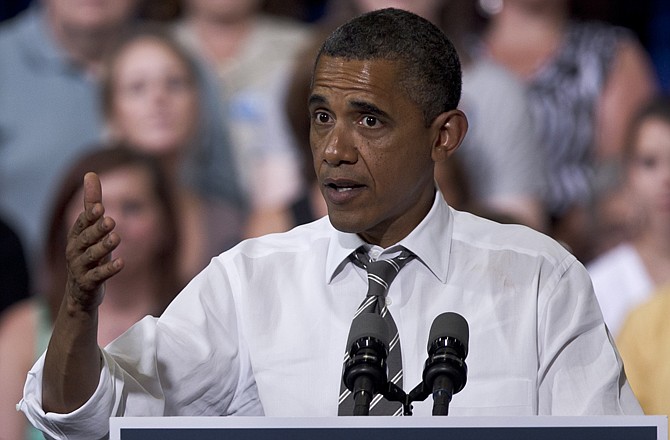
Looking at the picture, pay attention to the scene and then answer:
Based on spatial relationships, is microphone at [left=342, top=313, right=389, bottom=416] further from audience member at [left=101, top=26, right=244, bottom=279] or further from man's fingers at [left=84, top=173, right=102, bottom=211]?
audience member at [left=101, top=26, right=244, bottom=279]

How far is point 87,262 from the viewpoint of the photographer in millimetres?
1768

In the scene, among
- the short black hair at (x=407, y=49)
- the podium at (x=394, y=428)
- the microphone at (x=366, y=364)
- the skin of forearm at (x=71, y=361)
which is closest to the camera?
the podium at (x=394, y=428)

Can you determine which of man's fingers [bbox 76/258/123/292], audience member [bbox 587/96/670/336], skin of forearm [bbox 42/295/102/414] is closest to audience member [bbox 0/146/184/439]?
audience member [bbox 587/96/670/336]

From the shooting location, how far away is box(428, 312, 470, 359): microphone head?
1749mm

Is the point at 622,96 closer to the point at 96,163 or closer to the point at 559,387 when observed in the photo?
the point at 96,163

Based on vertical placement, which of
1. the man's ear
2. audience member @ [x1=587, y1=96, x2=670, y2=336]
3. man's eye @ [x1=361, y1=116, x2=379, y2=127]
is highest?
audience member @ [x1=587, y1=96, x2=670, y2=336]

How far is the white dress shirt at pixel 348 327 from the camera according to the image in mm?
2025

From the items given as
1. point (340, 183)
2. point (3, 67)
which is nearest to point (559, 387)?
point (340, 183)

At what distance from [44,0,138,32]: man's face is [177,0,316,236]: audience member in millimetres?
242

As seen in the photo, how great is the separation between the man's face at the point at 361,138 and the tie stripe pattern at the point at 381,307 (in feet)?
0.25

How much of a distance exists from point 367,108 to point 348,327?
363mm

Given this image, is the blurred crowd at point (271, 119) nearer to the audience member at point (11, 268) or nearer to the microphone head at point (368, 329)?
the audience member at point (11, 268)

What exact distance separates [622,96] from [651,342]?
140cm

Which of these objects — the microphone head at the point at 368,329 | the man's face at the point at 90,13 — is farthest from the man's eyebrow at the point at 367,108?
the man's face at the point at 90,13
